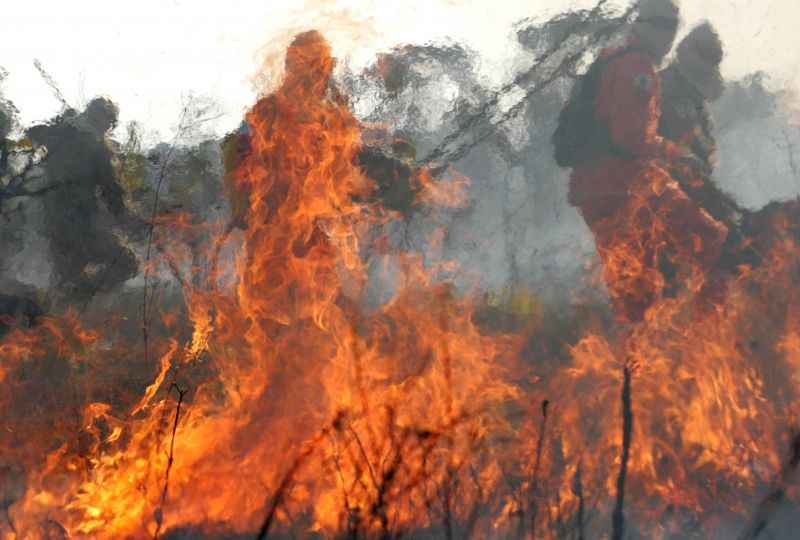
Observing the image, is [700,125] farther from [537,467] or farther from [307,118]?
[307,118]

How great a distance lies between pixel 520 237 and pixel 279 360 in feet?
24.5

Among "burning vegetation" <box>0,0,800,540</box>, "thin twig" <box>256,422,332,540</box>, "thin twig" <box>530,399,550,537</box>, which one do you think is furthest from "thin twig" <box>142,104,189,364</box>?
"thin twig" <box>530,399,550,537</box>

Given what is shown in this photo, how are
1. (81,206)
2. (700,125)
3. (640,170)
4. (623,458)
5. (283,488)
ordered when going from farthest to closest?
(81,206) → (700,125) → (640,170) → (623,458) → (283,488)

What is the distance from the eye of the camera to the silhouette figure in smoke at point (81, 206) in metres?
15.6

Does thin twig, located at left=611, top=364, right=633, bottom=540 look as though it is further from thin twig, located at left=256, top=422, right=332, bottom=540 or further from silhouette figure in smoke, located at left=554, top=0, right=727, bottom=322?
thin twig, located at left=256, top=422, right=332, bottom=540

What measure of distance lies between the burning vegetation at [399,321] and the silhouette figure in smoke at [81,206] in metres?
0.05

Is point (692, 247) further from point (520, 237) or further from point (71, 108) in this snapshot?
point (71, 108)

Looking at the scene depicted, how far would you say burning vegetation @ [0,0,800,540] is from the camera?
41.0 ft

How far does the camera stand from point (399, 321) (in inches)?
557

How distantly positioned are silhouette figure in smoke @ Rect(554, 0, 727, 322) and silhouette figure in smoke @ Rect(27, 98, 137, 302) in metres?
10.5

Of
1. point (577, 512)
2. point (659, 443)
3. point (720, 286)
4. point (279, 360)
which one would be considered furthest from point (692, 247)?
point (279, 360)

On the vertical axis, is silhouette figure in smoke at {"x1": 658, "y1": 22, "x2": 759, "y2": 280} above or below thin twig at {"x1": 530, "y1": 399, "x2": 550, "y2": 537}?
above

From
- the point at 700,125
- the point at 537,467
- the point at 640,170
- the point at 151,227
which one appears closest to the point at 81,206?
the point at 151,227

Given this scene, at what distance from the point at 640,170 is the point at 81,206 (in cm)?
1197
